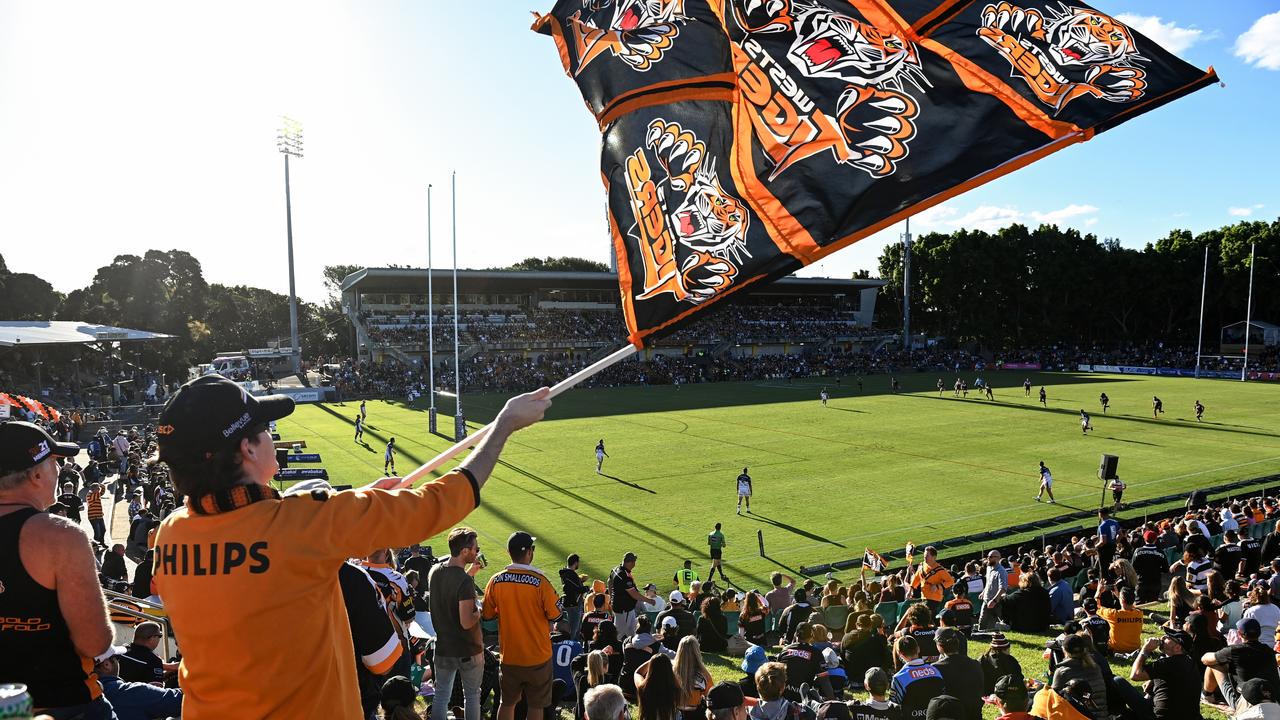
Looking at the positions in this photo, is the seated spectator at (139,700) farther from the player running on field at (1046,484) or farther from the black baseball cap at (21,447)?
the player running on field at (1046,484)

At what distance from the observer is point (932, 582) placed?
11.8 meters

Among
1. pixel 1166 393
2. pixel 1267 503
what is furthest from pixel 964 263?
pixel 1267 503

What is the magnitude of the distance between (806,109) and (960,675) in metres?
4.65

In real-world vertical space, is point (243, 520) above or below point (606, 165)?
below

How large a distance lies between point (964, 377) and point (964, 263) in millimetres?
25105

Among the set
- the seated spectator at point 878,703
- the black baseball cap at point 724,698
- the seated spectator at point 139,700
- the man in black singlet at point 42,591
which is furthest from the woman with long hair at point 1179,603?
the man in black singlet at point 42,591

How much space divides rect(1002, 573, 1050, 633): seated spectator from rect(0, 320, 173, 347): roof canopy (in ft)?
133

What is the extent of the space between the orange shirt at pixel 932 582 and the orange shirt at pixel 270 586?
36.0 feet

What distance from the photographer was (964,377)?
213 ft

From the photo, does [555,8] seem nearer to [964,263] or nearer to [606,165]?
[606,165]

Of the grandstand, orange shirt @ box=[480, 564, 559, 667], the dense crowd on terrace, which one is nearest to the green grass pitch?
the dense crowd on terrace

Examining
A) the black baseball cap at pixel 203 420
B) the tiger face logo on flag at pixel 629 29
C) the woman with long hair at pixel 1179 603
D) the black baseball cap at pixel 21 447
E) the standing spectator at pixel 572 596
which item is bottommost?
the standing spectator at pixel 572 596

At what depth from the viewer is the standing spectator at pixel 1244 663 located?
6.68 meters

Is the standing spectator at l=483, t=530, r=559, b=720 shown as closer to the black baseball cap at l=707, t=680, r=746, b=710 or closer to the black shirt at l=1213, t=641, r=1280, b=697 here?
the black baseball cap at l=707, t=680, r=746, b=710
